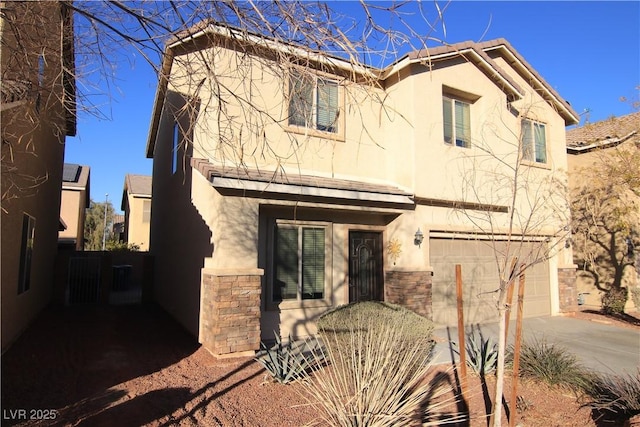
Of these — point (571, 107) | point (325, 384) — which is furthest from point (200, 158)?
point (571, 107)

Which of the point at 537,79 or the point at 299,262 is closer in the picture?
the point at 299,262

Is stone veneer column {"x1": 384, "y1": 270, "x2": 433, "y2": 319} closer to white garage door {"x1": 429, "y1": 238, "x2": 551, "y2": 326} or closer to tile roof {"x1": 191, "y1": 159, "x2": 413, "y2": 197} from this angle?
white garage door {"x1": 429, "y1": 238, "x2": 551, "y2": 326}

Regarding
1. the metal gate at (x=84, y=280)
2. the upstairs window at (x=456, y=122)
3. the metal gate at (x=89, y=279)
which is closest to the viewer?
the upstairs window at (x=456, y=122)

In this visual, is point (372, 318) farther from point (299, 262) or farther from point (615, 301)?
point (615, 301)

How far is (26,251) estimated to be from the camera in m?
8.62

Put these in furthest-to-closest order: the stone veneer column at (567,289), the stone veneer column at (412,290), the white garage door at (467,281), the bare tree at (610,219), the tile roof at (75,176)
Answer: the tile roof at (75,176), the stone veneer column at (567,289), the bare tree at (610,219), the white garage door at (467,281), the stone veneer column at (412,290)

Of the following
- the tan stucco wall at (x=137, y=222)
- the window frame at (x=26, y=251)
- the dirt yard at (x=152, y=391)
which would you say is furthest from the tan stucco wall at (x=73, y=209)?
the dirt yard at (x=152, y=391)

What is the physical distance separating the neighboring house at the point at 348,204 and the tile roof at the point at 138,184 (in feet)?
62.7

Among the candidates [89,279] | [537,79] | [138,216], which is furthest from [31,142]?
[138,216]

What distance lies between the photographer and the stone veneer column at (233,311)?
294 inches

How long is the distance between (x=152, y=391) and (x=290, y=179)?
4.69m

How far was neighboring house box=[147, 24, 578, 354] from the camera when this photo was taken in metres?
8.00

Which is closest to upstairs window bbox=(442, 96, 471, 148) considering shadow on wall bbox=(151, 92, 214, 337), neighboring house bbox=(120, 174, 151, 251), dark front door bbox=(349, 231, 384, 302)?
dark front door bbox=(349, 231, 384, 302)

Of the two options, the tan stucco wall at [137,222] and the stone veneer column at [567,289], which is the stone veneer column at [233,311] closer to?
the stone veneer column at [567,289]
